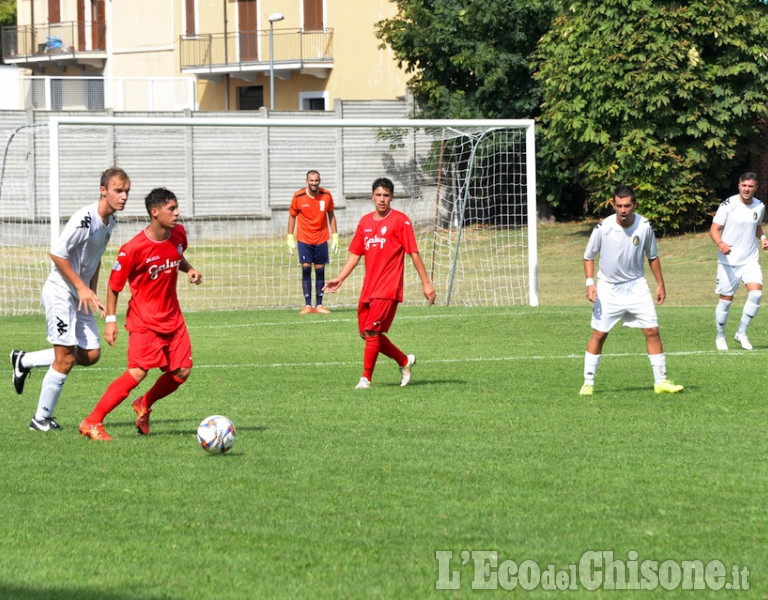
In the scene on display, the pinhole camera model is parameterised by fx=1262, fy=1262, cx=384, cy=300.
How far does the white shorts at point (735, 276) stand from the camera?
1452cm

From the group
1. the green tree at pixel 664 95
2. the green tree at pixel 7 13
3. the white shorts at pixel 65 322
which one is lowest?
the white shorts at pixel 65 322

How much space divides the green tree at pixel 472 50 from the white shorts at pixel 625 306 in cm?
2615

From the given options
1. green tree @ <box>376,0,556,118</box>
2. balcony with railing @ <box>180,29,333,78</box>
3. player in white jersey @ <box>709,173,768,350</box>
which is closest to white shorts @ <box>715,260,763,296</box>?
player in white jersey @ <box>709,173,768,350</box>

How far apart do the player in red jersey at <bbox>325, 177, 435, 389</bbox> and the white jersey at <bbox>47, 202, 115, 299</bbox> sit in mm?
2802

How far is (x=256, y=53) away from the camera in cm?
4872

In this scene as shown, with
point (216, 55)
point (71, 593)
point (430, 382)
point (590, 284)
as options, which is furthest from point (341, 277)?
point (216, 55)

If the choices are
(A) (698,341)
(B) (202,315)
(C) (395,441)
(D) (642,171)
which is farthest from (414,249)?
(D) (642,171)

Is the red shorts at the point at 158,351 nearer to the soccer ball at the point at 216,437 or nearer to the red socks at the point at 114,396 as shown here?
the red socks at the point at 114,396

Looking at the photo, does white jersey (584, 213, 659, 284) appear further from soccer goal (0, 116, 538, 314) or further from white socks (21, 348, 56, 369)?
soccer goal (0, 116, 538, 314)

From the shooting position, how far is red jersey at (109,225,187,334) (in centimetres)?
861

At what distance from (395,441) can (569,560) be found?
314cm

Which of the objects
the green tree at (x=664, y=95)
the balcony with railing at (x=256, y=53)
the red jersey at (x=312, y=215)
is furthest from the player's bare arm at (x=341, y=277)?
the balcony with railing at (x=256, y=53)

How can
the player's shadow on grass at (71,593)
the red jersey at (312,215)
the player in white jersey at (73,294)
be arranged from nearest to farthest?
the player's shadow on grass at (71,593) < the player in white jersey at (73,294) < the red jersey at (312,215)

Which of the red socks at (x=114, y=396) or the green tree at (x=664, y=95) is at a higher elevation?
the green tree at (x=664, y=95)
